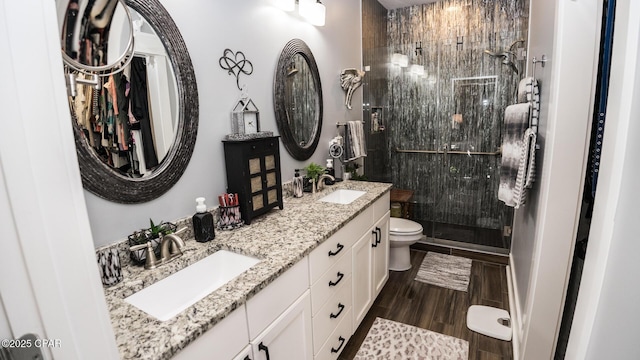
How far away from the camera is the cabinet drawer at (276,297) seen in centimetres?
104

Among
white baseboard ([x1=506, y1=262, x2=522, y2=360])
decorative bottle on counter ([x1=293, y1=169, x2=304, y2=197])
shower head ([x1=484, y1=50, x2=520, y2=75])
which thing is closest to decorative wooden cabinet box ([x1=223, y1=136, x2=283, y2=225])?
decorative bottle on counter ([x1=293, y1=169, x2=304, y2=197])

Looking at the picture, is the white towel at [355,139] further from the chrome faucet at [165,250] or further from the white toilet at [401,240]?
the chrome faucet at [165,250]

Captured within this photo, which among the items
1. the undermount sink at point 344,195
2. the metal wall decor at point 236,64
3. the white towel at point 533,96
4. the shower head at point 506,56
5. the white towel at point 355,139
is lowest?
the undermount sink at point 344,195

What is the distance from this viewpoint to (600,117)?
1096mm

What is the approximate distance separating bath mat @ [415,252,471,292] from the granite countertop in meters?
1.30

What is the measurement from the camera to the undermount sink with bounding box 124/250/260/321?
109cm

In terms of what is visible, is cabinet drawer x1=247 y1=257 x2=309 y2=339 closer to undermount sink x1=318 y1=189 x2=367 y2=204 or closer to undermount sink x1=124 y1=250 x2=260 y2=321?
undermount sink x1=124 y1=250 x2=260 y2=321

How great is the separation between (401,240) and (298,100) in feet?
5.24

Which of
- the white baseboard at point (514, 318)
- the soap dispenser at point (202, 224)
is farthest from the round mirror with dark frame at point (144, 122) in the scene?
the white baseboard at point (514, 318)

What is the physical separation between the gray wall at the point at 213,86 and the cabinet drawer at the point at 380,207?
0.67m

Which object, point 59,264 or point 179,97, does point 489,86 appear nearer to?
point 179,97

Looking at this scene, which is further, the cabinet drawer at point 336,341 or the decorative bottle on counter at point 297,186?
the decorative bottle on counter at point 297,186

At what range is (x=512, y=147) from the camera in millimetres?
1785

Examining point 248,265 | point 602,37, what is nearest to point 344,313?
point 248,265
